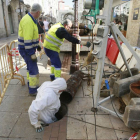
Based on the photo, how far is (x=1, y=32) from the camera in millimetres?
14164

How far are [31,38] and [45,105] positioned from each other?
160cm

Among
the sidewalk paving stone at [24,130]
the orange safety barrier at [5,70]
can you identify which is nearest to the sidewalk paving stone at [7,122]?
the sidewalk paving stone at [24,130]

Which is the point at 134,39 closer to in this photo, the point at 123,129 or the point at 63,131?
the point at 123,129

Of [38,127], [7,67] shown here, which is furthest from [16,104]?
[7,67]

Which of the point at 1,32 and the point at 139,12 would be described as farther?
the point at 1,32

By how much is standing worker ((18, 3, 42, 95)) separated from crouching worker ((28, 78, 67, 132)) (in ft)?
3.28

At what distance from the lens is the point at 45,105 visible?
2375mm

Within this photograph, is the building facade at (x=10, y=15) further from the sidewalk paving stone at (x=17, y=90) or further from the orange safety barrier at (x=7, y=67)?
the sidewalk paving stone at (x=17, y=90)

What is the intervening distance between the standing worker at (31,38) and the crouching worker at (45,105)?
100cm

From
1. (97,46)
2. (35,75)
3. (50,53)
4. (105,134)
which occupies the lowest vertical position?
(105,134)

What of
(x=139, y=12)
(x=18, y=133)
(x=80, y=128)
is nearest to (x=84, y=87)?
(x=80, y=128)

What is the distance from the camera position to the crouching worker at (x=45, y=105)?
237 centimetres

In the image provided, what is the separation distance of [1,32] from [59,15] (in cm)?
633

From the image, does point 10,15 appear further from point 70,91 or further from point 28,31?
point 70,91
